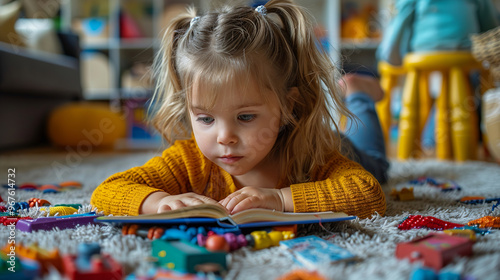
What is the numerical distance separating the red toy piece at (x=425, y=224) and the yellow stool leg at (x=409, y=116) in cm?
104

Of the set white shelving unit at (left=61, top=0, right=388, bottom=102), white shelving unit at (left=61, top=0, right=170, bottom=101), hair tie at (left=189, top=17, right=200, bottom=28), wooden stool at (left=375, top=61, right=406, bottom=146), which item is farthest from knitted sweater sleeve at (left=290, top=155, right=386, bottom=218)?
white shelving unit at (left=61, top=0, right=170, bottom=101)

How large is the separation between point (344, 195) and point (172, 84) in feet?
1.19

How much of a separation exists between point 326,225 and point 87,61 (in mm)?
2887

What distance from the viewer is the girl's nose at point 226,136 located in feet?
2.27

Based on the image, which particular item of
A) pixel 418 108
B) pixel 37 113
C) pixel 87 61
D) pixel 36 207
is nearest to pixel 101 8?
pixel 87 61

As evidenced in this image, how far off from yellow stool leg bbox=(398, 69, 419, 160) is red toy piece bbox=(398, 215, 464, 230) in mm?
1036

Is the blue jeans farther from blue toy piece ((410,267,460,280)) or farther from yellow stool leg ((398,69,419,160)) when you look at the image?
blue toy piece ((410,267,460,280))

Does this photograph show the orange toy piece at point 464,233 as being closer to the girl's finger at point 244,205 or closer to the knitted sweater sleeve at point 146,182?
the girl's finger at point 244,205

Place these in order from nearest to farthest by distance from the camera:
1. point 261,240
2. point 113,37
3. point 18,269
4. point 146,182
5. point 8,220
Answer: point 18,269 → point 261,240 → point 8,220 → point 146,182 → point 113,37

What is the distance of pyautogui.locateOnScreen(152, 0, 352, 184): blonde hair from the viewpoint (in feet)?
2.38

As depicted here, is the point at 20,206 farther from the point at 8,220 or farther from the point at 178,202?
the point at 178,202

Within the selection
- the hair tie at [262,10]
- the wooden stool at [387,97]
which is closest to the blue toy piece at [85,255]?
the hair tie at [262,10]

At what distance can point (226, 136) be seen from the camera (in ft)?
2.27

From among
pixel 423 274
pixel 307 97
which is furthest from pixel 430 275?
pixel 307 97
